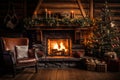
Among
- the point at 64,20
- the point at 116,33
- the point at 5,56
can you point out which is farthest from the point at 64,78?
the point at 116,33

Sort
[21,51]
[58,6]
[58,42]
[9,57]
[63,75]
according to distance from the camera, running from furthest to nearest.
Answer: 1. [58,42]
2. [58,6]
3. [21,51]
4. [63,75]
5. [9,57]

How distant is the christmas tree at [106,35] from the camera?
22.1ft

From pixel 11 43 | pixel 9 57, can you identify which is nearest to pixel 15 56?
pixel 9 57

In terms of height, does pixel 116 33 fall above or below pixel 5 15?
below

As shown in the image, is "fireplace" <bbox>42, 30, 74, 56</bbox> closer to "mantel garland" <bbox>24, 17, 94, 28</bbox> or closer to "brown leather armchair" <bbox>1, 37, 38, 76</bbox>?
"mantel garland" <bbox>24, 17, 94, 28</bbox>

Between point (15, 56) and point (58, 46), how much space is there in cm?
203

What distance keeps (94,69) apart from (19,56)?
233 centimetres

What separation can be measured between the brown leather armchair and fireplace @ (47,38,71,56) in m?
1.18

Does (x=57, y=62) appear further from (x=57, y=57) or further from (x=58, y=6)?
(x=58, y=6)

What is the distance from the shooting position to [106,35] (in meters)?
6.73

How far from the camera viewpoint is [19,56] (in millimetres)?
5902

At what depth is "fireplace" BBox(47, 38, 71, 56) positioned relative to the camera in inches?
281

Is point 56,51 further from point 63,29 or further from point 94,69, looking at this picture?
point 94,69

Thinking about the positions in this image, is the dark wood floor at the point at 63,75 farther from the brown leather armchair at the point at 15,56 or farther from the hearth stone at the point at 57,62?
the hearth stone at the point at 57,62
